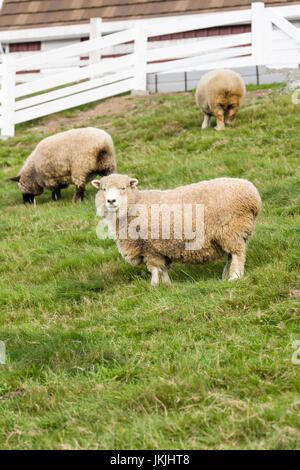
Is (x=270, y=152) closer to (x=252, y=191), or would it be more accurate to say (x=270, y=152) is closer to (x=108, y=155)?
(x=108, y=155)

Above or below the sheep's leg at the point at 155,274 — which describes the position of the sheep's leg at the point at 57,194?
below

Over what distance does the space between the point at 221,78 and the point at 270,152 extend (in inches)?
94.2

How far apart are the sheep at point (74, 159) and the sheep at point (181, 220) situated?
3.38 m

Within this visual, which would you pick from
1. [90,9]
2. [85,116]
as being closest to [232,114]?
[85,116]

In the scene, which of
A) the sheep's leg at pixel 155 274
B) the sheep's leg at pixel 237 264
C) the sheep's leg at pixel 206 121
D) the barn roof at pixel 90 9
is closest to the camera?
the sheep's leg at pixel 237 264

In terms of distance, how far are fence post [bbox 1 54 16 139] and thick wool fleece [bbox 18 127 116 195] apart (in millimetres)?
4648

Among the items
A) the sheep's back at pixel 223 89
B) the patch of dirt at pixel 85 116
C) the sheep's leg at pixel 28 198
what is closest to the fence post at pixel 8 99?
the patch of dirt at pixel 85 116

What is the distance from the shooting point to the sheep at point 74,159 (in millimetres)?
8992

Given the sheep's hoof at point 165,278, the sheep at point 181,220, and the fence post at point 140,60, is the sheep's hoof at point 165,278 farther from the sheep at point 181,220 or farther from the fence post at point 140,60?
the fence post at point 140,60

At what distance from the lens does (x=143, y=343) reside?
4.10m

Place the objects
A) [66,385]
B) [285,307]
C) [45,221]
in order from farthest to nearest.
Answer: [45,221] < [285,307] < [66,385]

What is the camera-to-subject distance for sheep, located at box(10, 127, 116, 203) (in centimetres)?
899
